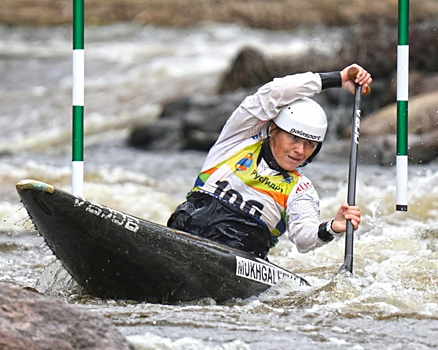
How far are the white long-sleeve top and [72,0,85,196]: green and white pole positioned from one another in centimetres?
70

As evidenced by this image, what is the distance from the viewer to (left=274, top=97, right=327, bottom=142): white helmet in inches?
183

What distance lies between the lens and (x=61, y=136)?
49.0ft

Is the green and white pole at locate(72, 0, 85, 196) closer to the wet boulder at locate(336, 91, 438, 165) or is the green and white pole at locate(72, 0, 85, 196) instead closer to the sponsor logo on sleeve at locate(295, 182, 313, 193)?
the sponsor logo on sleeve at locate(295, 182, 313, 193)

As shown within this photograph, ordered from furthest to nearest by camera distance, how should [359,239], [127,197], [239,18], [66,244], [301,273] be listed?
[239,18], [127,197], [359,239], [301,273], [66,244]

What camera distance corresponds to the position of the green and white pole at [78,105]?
195 inches

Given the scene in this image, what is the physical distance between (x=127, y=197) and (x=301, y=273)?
11.9 feet

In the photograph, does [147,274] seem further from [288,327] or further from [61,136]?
[61,136]

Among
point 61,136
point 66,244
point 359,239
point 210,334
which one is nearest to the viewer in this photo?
point 210,334

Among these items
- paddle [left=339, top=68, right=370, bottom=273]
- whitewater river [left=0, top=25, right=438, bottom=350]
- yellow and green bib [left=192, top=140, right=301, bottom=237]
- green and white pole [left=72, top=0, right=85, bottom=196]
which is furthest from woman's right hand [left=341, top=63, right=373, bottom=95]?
green and white pole [left=72, top=0, right=85, bottom=196]

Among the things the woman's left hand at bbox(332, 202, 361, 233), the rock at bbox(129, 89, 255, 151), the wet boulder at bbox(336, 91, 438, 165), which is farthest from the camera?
the rock at bbox(129, 89, 255, 151)

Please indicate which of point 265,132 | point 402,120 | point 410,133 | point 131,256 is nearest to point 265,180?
point 265,132

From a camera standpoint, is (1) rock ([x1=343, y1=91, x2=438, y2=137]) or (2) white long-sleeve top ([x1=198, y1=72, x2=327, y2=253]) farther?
(1) rock ([x1=343, y1=91, x2=438, y2=137])

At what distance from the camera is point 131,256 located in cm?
416

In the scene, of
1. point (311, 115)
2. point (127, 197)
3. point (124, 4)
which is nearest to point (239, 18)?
point (124, 4)
